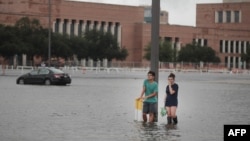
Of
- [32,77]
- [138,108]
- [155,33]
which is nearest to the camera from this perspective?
[155,33]

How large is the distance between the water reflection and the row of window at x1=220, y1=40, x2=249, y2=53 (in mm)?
166789

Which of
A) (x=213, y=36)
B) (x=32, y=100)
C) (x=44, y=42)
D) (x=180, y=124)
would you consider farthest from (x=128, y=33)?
(x=180, y=124)

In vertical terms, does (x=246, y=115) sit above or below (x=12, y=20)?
below

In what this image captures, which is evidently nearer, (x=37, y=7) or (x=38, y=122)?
(x=38, y=122)

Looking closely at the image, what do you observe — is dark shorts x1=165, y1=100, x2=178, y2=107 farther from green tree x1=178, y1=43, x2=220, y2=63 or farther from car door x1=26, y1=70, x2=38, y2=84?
green tree x1=178, y1=43, x2=220, y2=63

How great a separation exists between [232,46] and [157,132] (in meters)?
174

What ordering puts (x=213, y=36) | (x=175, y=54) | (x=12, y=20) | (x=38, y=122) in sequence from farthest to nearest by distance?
(x=213, y=36)
(x=175, y=54)
(x=12, y=20)
(x=38, y=122)

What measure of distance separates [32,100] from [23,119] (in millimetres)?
9907

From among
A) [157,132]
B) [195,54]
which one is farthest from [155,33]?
[195,54]

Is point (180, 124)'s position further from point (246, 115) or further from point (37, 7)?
point (37, 7)

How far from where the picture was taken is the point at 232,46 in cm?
19000

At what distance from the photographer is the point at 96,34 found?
137125 millimetres

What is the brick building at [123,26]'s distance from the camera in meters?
142

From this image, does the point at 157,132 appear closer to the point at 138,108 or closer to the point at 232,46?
the point at 138,108
